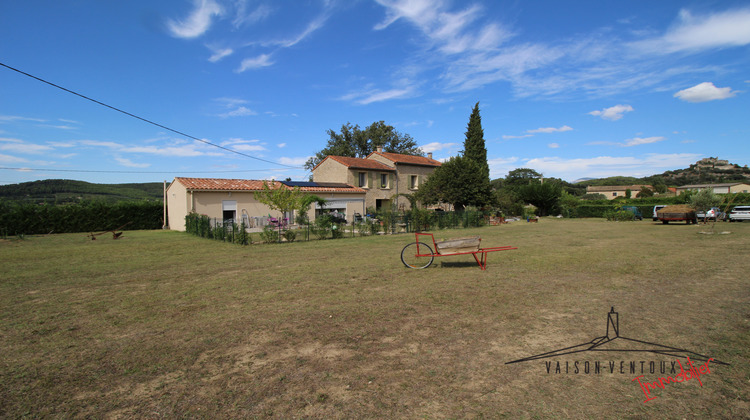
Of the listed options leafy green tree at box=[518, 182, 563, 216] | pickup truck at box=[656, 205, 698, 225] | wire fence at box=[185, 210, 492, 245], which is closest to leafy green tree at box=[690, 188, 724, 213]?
pickup truck at box=[656, 205, 698, 225]

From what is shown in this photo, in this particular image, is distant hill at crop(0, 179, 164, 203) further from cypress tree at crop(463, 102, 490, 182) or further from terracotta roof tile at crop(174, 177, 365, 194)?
cypress tree at crop(463, 102, 490, 182)

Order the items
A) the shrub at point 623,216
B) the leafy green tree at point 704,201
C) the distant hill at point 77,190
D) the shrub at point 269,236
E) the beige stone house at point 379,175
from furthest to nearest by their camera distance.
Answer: the distant hill at point 77,190 → the beige stone house at point 379,175 → the shrub at point 623,216 → the leafy green tree at point 704,201 → the shrub at point 269,236

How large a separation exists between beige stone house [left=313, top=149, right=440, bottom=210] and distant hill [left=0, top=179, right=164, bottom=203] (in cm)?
1635

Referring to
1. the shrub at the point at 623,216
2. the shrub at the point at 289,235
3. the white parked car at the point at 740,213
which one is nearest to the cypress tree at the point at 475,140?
the shrub at the point at 623,216

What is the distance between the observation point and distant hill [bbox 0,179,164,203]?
3709 cm

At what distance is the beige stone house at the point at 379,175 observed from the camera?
36250mm

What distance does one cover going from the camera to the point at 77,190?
48.4m

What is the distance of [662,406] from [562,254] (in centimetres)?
1011

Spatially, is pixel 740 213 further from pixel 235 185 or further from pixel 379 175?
pixel 235 185

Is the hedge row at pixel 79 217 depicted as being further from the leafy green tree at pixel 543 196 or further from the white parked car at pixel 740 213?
the white parked car at pixel 740 213

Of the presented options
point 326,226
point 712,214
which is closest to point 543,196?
point 712,214

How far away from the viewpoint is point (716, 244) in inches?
562

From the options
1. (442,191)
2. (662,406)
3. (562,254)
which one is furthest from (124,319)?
(442,191)

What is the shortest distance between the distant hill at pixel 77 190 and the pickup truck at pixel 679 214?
42122 millimetres
